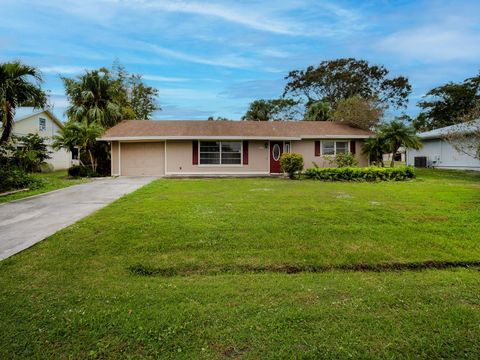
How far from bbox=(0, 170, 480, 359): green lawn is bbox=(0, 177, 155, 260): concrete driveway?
0.44 metres

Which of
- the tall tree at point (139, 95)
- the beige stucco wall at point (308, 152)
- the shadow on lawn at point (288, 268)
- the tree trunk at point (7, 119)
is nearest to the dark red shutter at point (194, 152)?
the beige stucco wall at point (308, 152)

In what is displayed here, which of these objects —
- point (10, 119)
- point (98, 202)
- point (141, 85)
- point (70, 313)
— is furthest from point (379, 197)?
point (141, 85)

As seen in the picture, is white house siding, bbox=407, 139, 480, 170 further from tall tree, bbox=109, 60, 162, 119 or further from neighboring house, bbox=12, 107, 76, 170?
neighboring house, bbox=12, 107, 76, 170

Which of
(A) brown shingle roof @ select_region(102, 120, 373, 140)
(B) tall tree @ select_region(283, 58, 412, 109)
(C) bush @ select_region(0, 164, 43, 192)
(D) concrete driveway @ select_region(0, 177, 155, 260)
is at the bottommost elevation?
(D) concrete driveway @ select_region(0, 177, 155, 260)

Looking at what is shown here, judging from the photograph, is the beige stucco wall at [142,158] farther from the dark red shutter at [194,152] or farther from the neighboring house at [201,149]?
the dark red shutter at [194,152]

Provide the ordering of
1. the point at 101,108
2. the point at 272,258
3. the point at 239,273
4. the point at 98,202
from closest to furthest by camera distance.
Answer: the point at 239,273 < the point at 272,258 < the point at 98,202 < the point at 101,108

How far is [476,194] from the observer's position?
998 centimetres

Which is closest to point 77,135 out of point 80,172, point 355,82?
point 80,172

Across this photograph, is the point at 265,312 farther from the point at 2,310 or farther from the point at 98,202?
the point at 98,202

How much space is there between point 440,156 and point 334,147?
30.2ft

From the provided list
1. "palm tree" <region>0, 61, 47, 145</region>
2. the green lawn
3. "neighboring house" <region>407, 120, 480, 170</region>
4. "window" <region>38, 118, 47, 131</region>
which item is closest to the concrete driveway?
the green lawn

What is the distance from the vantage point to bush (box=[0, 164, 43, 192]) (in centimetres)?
1140

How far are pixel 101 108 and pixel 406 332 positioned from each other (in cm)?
2245

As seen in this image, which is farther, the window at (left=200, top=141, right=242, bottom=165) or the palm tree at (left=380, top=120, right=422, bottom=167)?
the window at (left=200, top=141, right=242, bottom=165)
